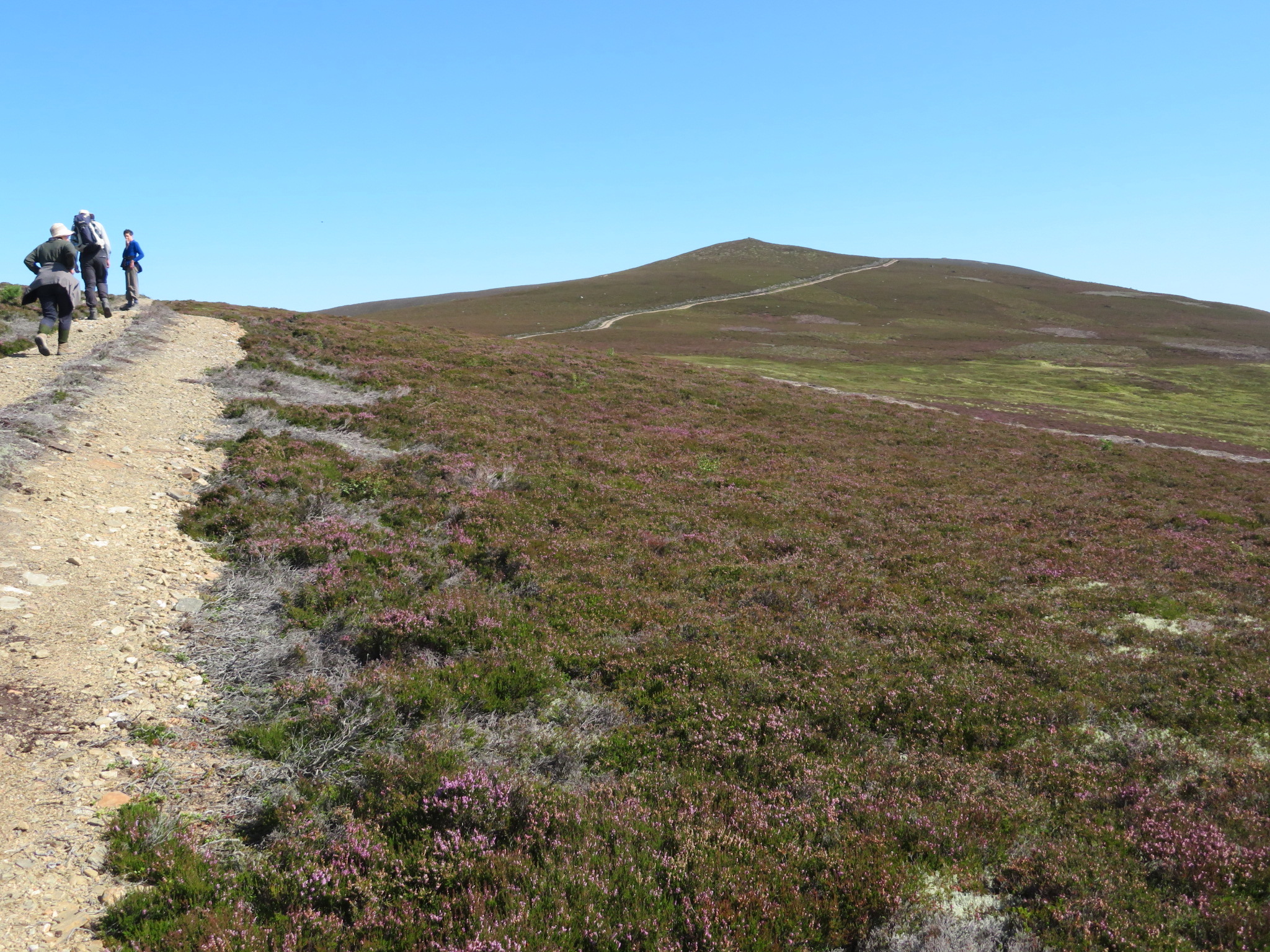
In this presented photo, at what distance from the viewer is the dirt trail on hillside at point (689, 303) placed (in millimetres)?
104500

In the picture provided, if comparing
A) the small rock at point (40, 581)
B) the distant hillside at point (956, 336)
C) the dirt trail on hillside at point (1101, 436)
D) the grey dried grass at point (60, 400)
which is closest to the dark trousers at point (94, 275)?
the grey dried grass at point (60, 400)

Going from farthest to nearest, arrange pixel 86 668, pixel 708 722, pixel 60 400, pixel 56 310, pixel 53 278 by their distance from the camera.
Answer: pixel 56 310, pixel 53 278, pixel 60 400, pixel 708 722, pixel 86 668

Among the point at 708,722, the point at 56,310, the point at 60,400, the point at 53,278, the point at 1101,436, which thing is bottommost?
the point at 708,722

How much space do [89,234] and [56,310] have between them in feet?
27.4

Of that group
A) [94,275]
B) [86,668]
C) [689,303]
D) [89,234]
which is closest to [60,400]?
[86,668]

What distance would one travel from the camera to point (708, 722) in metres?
8.32

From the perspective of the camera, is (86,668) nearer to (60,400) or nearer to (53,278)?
(60,400)

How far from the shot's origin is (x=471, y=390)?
29.2 m

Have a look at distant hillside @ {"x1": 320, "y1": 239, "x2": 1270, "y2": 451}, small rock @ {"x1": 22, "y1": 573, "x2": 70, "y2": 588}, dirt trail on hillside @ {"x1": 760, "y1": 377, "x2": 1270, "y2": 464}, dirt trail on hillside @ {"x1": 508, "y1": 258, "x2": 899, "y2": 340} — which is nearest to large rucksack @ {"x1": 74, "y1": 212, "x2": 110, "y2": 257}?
small rock @ {"x1": 22, "y1": 573, "x2": 70, "y2": 588}

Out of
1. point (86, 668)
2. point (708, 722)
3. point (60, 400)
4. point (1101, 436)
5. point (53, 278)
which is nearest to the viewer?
point (86, 668)

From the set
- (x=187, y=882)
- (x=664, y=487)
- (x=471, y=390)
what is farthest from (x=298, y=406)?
(x=187, y=882)

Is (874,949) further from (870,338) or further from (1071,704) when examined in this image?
(870,338)

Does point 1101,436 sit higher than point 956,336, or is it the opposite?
point 956,336

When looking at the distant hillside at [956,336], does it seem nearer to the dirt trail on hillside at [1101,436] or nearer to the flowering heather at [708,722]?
the dirt trail on hillside at [1101,436]
